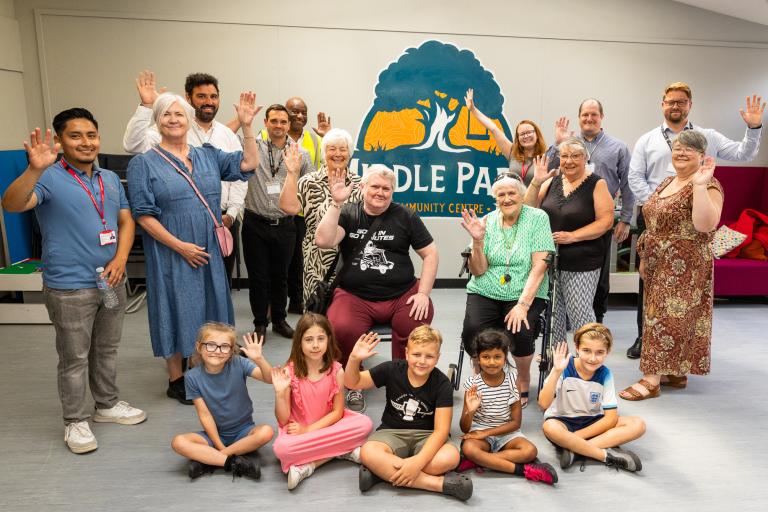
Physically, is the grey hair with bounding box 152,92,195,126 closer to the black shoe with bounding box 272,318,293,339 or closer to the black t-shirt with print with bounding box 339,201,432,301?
the black t-shirt with print with bounding box 339,201,432,301

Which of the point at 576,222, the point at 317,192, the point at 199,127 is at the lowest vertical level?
the point at 576,222

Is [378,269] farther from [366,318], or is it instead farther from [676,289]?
[676,289]

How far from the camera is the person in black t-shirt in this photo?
3125mm

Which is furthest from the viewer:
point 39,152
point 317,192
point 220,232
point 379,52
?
point 379,52

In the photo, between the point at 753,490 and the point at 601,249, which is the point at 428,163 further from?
the point at 753,490

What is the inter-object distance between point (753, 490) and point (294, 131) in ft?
12.0

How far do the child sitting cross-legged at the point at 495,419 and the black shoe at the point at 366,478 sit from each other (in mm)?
412

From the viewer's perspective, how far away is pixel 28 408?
327cm

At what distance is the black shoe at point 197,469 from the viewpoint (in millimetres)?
2582

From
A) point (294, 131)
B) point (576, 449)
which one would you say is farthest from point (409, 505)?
point (294, 131)

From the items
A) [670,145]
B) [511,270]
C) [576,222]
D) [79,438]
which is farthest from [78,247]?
[670,145]

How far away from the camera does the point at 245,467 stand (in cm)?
258

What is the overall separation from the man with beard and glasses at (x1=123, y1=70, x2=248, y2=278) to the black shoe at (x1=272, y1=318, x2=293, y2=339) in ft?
1.89

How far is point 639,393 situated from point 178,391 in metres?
2.60
